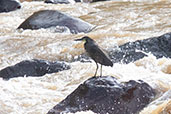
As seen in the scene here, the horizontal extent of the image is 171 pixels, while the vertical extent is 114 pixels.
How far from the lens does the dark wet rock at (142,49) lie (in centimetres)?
741

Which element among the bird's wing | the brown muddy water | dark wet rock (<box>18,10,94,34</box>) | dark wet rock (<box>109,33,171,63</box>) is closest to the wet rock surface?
dark wet rock (<box>109,33,171,63</box>)

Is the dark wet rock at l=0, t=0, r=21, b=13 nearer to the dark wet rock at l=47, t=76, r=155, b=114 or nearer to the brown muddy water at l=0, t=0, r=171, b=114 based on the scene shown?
the brown muddy water at l=0, t=0, r=171, b=114

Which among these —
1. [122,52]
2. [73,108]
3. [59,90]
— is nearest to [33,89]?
[59,90]

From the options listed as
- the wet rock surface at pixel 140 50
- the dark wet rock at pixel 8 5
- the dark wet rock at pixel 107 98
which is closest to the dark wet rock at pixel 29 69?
the wet rock surface at pixel 140 50

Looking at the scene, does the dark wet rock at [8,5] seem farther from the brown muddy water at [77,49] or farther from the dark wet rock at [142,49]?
the dark wet rock at [142,49]

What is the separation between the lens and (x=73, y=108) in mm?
4762

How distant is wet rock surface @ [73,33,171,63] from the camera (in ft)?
24.3

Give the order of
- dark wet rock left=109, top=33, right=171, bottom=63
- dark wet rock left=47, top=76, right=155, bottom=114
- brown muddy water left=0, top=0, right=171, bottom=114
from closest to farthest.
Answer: dark wet rock left=47, top=76, right=155, bottom=114
brown muddy water left=0, top=0, right=171, bottom=114
dark wet rock left=109, top=33, right=171, bottom=63

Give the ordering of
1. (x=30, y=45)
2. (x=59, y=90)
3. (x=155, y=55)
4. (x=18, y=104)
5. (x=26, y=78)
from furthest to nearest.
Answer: (x=30, y=45), (x=155, y=55), (x=26, y=78), (x=59, y=90), (x=18, y=104)

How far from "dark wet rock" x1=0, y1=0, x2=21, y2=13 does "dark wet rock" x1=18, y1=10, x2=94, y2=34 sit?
301cm

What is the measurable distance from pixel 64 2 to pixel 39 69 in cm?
775

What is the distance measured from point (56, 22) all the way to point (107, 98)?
5947 mm

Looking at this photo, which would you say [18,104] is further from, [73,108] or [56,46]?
[56,46]

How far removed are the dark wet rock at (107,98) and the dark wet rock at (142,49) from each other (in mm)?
2498
